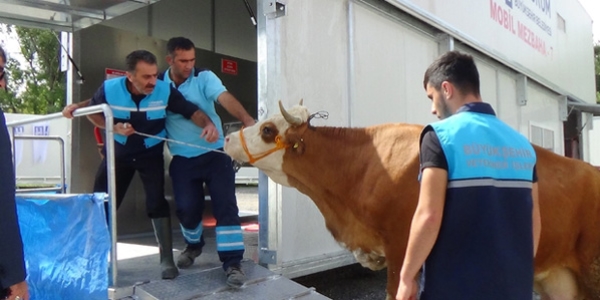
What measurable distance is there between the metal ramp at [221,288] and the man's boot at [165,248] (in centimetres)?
7

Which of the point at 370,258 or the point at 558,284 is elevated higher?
the point at 370,258

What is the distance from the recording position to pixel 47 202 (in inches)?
135

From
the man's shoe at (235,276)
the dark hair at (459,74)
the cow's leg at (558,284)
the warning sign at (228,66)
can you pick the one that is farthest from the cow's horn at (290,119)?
the warning sign at (228,66)

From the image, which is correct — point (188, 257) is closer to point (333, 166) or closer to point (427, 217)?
point (333, 166)

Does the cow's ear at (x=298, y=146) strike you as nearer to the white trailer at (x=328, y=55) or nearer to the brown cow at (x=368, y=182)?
the brown cow at (x=368, y=182)

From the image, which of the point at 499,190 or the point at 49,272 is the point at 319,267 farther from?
the point at 499,190

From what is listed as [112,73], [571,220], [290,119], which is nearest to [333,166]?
[290,119]

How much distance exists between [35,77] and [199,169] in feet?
74.5

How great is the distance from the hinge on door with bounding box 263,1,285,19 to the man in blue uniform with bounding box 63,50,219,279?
87cm

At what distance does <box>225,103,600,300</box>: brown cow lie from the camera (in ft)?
11.2

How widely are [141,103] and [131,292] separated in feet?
4.46

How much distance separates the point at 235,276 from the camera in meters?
3.53

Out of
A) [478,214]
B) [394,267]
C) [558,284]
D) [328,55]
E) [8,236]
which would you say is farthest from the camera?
[328,55]

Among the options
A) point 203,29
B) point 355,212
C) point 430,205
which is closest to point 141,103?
point 355,212
